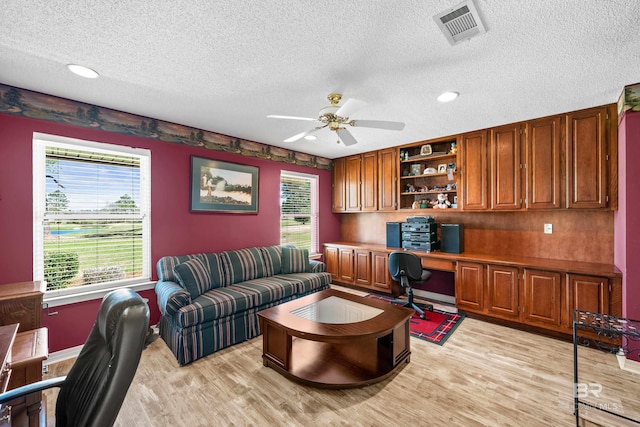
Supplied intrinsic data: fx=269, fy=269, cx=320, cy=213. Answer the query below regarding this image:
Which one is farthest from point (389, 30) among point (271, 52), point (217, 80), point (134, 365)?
point (134, 365)

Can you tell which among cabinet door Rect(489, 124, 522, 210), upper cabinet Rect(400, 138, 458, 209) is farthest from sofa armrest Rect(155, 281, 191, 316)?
Answer: cabinet door Rect(489, 124, 522, 210)

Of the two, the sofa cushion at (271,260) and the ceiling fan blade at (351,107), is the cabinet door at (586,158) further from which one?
the sofa cushion at (271,260)

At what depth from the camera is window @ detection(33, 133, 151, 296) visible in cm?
257

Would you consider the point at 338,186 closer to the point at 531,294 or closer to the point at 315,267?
the point at 315,267

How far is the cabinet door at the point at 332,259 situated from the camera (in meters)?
5.14

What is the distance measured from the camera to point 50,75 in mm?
2184

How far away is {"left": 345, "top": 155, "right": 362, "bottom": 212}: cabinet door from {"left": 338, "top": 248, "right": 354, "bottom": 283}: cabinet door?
82 centimetres

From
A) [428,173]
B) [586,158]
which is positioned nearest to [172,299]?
[428,173]

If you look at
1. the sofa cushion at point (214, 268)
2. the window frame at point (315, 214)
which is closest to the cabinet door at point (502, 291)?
the window frame at point (315, 214)

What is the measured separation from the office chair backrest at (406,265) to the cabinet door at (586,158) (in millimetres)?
1786

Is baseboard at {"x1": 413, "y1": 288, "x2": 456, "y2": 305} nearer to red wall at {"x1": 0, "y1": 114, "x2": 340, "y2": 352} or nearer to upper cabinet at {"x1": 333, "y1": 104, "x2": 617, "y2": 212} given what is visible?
upper cabinet at {"x1": 333, "y1": 104, "x2": 617, "y2": 212}

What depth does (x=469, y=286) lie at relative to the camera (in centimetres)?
354

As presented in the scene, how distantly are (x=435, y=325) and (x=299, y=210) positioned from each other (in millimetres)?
2884

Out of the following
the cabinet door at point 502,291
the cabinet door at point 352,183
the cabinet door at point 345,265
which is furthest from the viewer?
the cabinet door at point 352,183
